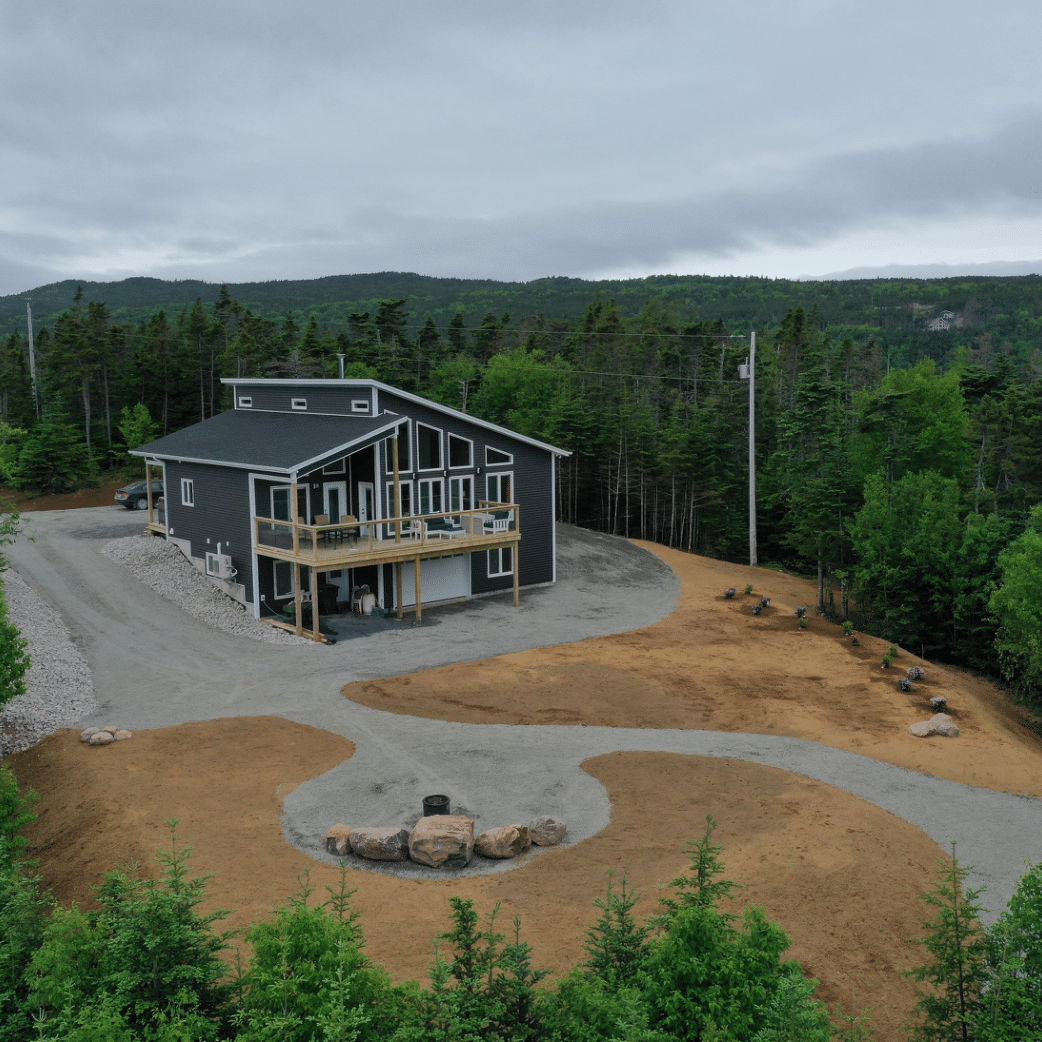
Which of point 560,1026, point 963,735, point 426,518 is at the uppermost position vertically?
point 426,518

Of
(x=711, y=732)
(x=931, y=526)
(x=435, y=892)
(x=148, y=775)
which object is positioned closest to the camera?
(x=435, y=892)

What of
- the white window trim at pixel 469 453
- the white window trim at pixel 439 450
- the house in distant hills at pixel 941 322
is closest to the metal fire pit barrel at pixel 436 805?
the white window trim at pixel 439 450

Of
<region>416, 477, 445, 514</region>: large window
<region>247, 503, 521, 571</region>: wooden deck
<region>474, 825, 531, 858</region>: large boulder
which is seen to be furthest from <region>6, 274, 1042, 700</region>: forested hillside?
<region>474, 825, 531, 858</region>: large boulder

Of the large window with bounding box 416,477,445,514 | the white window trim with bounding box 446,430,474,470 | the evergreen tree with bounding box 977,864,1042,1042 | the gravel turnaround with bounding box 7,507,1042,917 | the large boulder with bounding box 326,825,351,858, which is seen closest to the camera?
the evergreen tree with bounding box 977,864,1042,1042

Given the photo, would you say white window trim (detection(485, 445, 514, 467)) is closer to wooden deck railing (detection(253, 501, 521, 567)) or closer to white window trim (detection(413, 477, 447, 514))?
wooden deck railing (detection(253, 501, 521, 567))

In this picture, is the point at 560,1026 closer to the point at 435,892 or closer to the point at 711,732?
the point at 435,892

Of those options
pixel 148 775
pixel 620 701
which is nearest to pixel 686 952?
pixel 148 775
